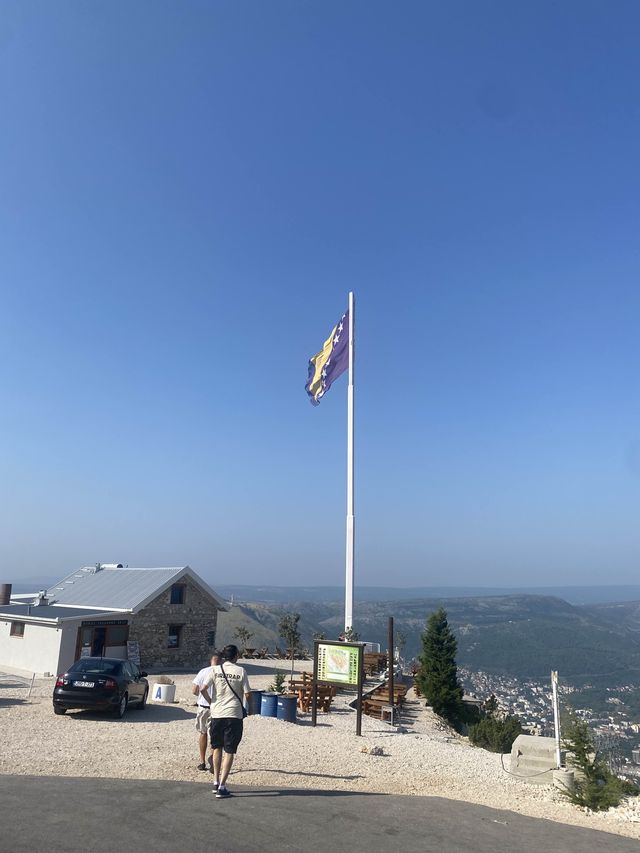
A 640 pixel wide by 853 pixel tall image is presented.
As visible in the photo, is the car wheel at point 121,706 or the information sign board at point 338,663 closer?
the car wheel at point 121,706

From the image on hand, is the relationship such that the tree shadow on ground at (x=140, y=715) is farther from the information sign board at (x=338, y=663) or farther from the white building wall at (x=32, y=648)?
the white building wall at (x=32, y=648)

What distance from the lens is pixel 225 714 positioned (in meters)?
8.18

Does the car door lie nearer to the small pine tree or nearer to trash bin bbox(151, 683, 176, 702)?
trash bin bbox(151, 683, 176, 702)

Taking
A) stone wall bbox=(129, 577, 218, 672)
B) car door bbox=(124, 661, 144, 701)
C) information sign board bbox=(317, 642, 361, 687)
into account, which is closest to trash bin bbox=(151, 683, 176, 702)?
car door bbox=(124, 661, 144, 701)

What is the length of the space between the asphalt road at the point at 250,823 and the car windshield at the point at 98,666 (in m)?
6.19

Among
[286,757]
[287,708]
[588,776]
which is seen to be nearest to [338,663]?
[287,708]

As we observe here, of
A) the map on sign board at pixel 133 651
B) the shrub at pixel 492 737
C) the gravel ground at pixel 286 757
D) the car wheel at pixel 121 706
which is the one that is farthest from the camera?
the map on sign board at pixel 133 651

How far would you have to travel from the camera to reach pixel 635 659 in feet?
480

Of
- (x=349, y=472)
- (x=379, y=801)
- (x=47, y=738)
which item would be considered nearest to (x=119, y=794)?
(x=379, y=801)

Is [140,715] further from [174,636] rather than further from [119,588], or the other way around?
[119,588]

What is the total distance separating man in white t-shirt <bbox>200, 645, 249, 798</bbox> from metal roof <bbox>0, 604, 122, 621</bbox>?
19.0 m

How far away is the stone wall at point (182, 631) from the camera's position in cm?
2764

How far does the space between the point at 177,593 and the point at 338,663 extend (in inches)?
595

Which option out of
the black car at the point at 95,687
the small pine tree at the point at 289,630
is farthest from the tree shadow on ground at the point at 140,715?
the small pine tree at the point at 289,630
